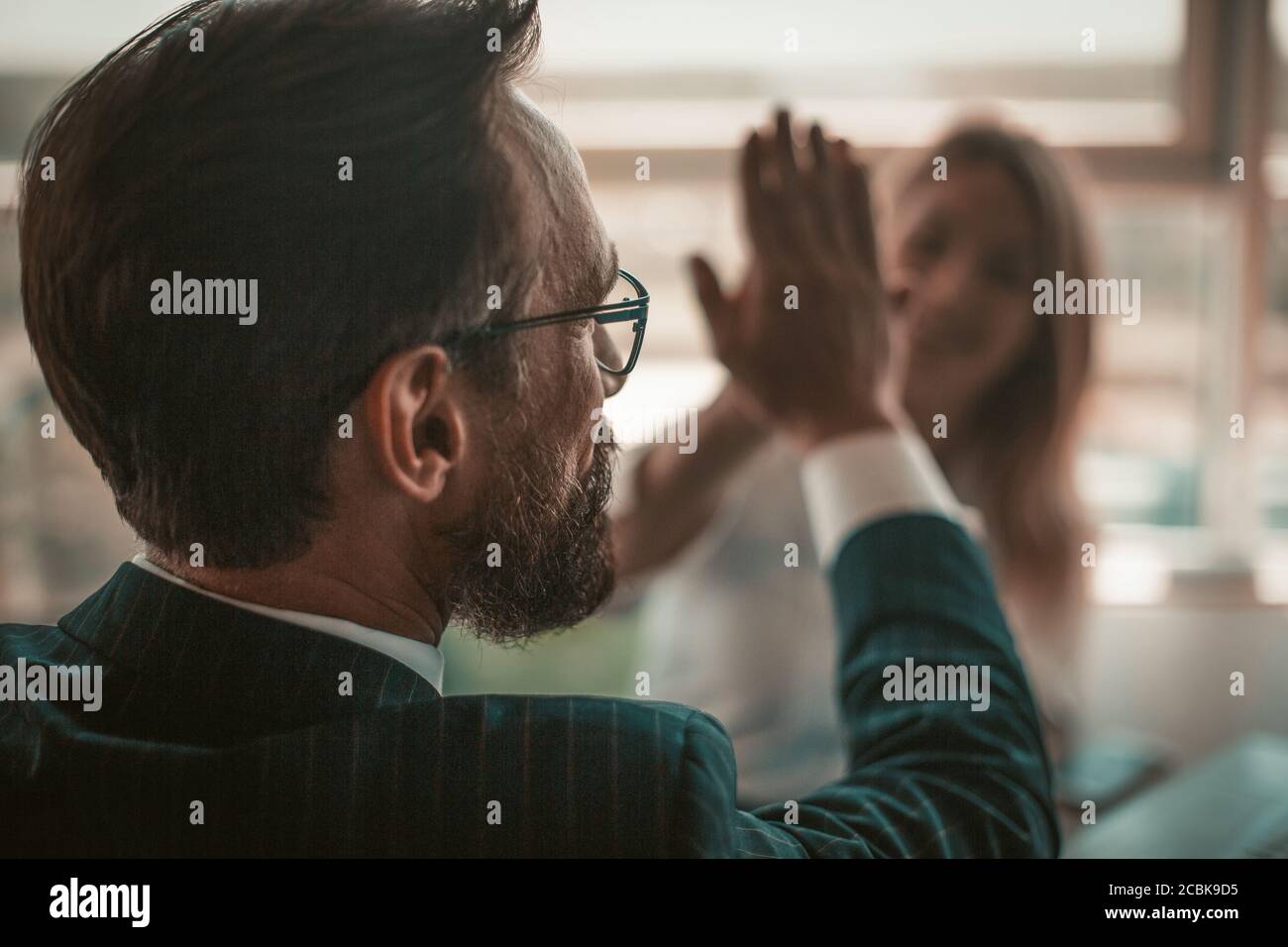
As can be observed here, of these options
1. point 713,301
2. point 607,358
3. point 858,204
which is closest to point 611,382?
point 607,358

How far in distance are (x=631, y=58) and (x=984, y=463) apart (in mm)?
676

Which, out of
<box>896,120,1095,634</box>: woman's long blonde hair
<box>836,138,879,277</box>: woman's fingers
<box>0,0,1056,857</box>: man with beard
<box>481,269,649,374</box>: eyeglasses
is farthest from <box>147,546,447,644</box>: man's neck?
<box>896,120,1095,634</box>: woman's long blonde hair

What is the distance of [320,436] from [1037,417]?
3.15 feet

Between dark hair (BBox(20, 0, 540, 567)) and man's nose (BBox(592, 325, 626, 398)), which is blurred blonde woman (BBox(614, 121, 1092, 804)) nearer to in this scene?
man's nose (BBox(592, 325, 626, 398))

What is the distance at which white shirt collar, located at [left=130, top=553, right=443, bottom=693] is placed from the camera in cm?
46

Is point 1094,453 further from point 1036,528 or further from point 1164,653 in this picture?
point 1036,528

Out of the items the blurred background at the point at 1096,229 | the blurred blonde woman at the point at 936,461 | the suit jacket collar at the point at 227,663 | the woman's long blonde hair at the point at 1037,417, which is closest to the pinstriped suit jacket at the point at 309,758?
the suit jacket collar at the point at 227,663

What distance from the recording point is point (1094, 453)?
59.3 inches

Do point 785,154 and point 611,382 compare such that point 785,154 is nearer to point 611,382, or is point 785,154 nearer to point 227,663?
point 611,382

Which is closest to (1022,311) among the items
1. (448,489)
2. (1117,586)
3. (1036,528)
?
(1036,528)

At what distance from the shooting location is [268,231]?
1.51 ft

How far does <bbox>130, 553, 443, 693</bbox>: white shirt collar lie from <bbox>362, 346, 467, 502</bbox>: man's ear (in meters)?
0.08

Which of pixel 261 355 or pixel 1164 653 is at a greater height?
pixel 261 355

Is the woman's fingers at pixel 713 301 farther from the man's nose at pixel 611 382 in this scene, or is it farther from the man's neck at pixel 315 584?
the man's neck at pixel 315 584
